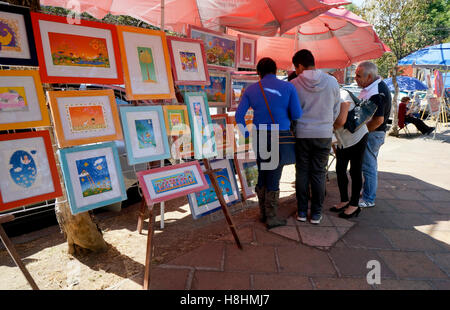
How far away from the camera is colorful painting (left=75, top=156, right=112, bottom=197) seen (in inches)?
75.4

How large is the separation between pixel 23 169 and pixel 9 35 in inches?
31.3

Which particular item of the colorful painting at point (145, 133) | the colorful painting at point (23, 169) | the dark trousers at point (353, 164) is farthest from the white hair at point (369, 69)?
the colorful painting at point (23, 169)

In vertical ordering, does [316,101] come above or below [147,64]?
below

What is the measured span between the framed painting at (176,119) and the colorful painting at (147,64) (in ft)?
0.82

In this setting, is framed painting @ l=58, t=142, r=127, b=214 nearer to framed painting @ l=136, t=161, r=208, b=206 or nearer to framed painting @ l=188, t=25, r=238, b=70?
framed painting @ l=136, t=161, r=208, b=206

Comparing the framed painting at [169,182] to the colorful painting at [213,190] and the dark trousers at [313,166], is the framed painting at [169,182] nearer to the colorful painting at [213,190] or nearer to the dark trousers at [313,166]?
the colorful painting at [213,190]

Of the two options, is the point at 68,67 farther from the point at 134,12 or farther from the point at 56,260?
the point at 134,12

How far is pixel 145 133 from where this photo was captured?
216 centimetres

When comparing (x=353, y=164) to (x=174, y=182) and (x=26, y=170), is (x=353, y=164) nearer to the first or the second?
(x=174, y=182)

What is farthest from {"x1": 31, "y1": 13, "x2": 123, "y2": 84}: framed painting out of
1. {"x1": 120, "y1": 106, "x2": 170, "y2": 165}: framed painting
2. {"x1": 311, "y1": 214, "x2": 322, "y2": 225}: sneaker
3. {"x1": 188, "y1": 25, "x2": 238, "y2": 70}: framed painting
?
{"x1": 311, "y1": 214, "x2": 322, "y2": 225}: sneaker

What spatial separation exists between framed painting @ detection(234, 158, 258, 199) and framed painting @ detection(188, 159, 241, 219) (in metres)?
0.12

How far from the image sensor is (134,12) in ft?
13.6

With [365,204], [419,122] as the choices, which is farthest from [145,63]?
[419,122]

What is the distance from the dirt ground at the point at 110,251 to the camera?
7.71 ft
